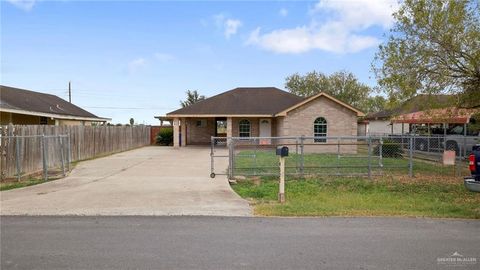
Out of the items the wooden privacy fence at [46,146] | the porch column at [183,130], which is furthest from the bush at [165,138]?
the wooden privacy fence at [46,146]

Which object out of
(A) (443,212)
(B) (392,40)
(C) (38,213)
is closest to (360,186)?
(A) (443,212)

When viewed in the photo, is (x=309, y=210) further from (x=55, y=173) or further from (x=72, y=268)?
(x=55, y=173)

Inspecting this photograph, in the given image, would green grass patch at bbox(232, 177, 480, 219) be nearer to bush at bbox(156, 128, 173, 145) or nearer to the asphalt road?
the asphalt road

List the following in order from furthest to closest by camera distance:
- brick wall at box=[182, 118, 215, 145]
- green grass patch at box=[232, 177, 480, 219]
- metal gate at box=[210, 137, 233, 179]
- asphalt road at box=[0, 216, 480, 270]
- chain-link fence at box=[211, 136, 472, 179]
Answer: brick wall at box=[182, 118, 215, 145] < metal gate at box=[210, 137, 233, 179] < chain-link fence at box=[211, 136, 472, 179] < green grass patch at box=[232, 177, 480, 219] < asphalt road at box=[0, 216, 480, 270]

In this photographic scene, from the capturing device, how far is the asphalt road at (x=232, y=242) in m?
5.24

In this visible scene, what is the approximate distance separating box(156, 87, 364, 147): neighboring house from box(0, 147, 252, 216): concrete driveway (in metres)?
12.9

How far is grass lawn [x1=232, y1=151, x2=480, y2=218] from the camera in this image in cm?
872

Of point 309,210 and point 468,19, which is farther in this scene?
point 468,19

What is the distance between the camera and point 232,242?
6230 mm

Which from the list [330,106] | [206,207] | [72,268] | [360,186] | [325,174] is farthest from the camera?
[330,106]

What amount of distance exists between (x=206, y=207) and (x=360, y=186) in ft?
17.7

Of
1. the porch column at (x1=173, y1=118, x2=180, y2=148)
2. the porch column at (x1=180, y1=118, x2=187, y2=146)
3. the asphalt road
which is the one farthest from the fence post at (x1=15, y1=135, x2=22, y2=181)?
the porch column at (x1=180, y1=118, x2=187, y2=146)

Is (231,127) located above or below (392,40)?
below

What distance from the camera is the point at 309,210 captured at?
8.73 m
